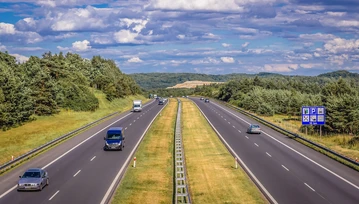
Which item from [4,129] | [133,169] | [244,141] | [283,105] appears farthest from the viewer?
[283,105]

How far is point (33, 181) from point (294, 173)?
18135mm

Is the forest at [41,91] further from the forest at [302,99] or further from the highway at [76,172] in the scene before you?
the forest at [302,99]

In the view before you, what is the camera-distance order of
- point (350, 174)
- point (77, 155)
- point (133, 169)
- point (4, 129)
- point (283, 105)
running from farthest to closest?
1. point (283, 105)
2. point (4, 129)
3. point (77, 155)
4. point (133, 169)
5. point (350, 174)

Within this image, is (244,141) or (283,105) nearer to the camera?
(244,141)

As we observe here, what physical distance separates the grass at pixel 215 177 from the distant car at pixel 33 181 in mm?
9137

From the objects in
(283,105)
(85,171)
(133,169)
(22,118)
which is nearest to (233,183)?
(133,169)

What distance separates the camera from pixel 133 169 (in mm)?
36219

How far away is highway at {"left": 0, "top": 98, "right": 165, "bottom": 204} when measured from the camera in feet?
86.3

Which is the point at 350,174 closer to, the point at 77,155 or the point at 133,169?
the point at 133,169

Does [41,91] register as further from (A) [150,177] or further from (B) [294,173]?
(B) [294,173]

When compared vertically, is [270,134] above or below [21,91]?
below

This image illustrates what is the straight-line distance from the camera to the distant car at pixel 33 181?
27.5 meters

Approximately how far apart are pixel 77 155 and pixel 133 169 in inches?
323

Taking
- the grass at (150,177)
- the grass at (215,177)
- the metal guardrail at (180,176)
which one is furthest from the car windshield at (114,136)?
the grass at (215,177)
